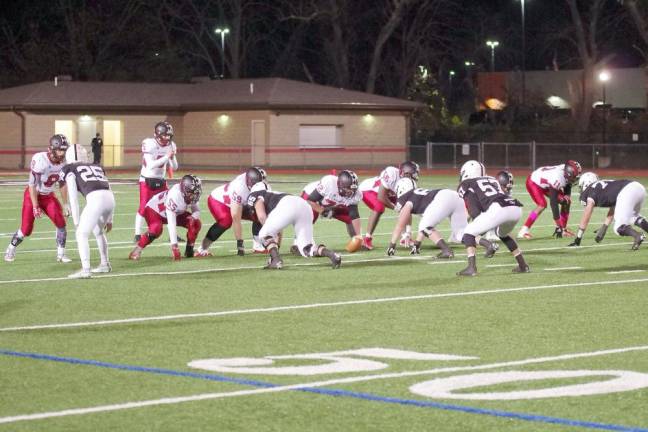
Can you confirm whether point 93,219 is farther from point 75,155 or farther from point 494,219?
point 494,219

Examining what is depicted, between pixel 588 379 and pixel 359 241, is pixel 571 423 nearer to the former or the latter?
pixel 588 379

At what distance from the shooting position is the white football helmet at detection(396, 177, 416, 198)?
18.2m

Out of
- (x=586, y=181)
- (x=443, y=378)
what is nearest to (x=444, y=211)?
(x=586, y=181)

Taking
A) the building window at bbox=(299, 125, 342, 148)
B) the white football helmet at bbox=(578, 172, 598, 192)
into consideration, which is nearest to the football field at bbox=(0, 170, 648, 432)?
the white football helmet at bbox=(578, 172, 598, 192)

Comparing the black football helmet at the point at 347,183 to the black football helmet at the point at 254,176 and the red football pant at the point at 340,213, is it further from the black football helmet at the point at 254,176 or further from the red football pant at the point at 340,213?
the black football helmet at the point at 254,176

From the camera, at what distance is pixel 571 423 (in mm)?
7570

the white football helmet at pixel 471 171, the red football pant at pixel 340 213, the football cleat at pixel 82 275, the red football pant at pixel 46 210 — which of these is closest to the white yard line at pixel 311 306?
the white football helmet at pixel 471 171

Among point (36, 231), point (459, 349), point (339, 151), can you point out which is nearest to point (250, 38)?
point (339, 151)

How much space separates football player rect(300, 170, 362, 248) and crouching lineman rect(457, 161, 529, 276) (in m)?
2.28

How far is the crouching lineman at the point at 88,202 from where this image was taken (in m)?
15.4

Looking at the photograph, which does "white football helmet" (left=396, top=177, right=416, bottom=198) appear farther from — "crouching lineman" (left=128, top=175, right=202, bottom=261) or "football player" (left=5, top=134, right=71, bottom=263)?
"football player" (left=5, top=134, right=71, bottom=263)

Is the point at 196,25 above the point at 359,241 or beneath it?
above

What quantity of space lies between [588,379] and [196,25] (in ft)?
241

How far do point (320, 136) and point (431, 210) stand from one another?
4483 centimetres
